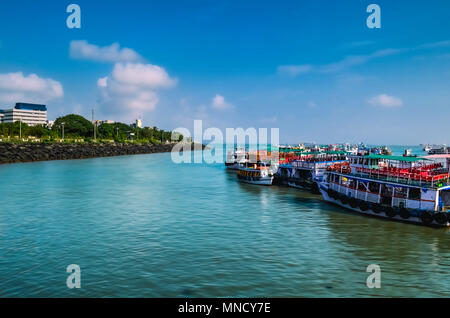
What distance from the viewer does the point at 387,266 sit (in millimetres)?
20344

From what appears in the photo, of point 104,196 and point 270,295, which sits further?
point 104,196

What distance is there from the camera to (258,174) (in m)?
59.2

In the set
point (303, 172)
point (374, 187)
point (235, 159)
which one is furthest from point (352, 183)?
point (235, 159)

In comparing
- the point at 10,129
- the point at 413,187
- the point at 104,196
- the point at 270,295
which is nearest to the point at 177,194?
the point at 104,196

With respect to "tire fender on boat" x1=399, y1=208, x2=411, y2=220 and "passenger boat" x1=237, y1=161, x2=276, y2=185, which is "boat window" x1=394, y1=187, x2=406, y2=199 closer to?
"tire fender on boat" x1=399, y1=208, x2=411, y2=220

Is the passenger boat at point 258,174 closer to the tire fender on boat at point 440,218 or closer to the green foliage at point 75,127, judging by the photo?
the tire fender on boat at point 440,218

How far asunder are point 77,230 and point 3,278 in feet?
31.1

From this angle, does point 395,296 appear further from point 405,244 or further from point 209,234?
point 209,234

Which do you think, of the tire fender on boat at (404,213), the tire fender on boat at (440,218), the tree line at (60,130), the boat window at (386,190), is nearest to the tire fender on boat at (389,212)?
the tire fender on boat at (404,213)

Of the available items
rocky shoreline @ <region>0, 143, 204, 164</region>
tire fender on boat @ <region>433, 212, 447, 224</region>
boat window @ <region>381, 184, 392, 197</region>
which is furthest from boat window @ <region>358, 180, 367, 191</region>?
rocky shoreline @ <region>0, 143, 204, 164</region>

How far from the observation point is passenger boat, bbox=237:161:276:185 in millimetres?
57713

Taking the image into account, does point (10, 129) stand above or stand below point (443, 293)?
above

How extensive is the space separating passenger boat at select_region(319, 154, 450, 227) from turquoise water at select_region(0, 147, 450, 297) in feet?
3.88

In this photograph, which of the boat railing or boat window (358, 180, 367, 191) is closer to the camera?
the boat railing
